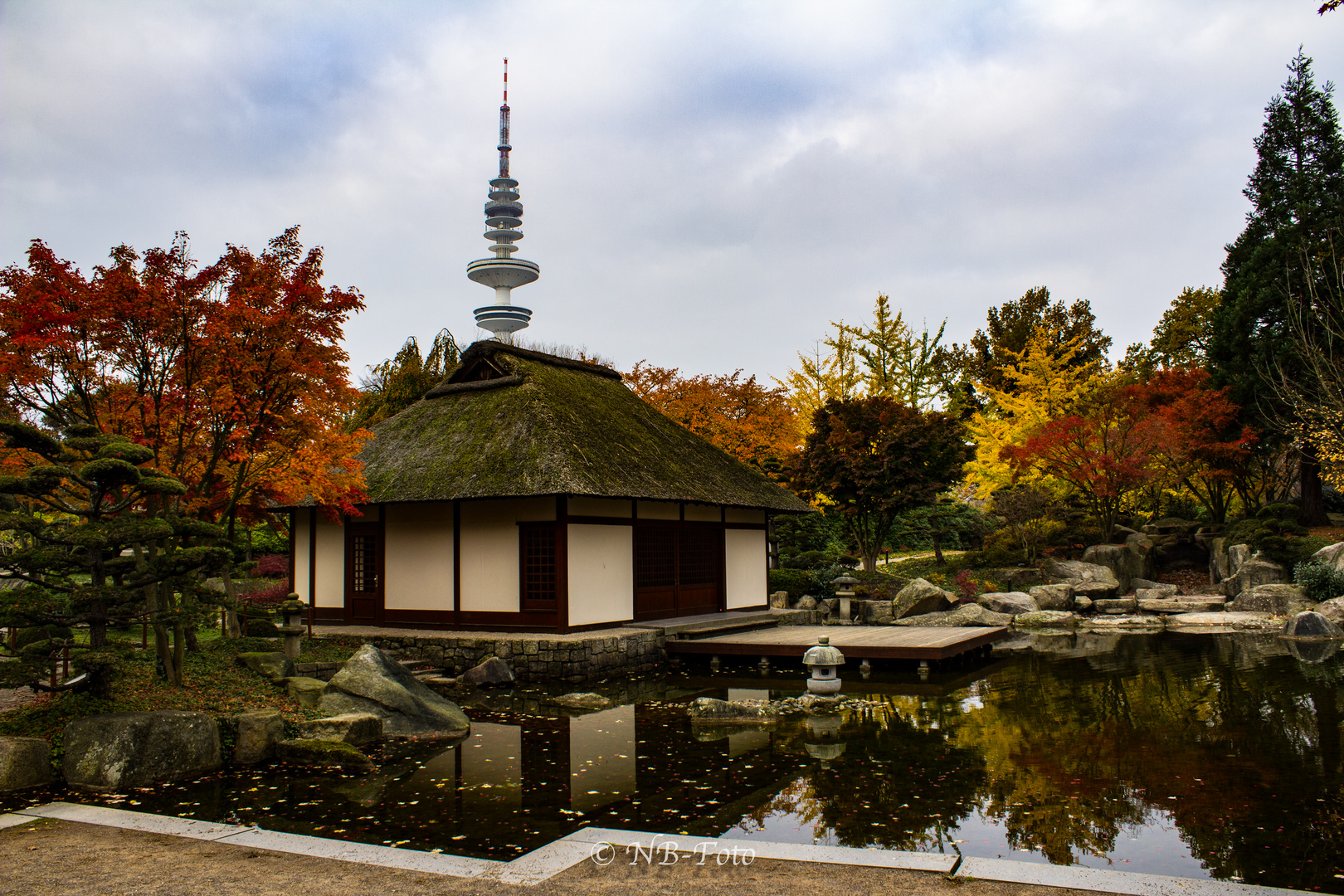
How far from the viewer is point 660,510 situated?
18.0 m

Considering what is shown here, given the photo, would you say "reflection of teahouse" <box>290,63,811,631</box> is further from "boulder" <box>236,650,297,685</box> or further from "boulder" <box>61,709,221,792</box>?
"boulder" <box>61,709,221,792</box>

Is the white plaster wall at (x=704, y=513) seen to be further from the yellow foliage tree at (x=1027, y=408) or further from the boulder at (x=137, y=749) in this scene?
the yellow foliage tree at (x=1027, y=408)

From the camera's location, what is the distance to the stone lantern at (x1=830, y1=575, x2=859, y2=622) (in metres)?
21.9

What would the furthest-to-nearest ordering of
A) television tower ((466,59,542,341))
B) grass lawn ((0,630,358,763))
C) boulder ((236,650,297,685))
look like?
television tower ((466,59,542,341)), boulder ((236,650,297,685)), grass lawn ((0,630,358,763))

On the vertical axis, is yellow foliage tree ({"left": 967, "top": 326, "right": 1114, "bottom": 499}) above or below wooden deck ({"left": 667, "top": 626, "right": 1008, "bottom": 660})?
above

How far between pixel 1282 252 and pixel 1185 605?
1163cm

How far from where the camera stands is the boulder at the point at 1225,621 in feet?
65.6

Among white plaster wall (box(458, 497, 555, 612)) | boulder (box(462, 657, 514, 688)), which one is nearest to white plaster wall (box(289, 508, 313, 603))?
white plaster wall (box(458, 497, 555, 612))

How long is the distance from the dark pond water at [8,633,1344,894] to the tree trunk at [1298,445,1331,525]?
1752cm

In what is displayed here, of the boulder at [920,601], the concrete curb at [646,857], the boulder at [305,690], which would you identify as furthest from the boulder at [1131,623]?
the concrete curb at [646,857]

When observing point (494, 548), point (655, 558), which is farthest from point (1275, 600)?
point (494, 548)

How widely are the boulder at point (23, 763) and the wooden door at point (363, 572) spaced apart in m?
9.82

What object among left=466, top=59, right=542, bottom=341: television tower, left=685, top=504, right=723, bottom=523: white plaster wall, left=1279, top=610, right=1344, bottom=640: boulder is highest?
left=466, top=59, right=542, bottom=341: television tower

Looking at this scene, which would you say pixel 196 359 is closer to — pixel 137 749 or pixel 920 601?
pixel 137 749
